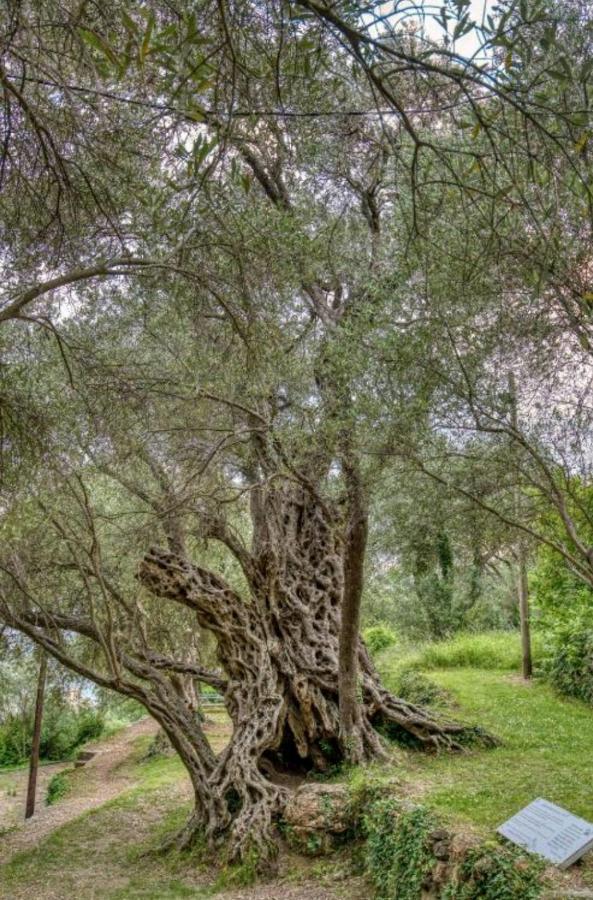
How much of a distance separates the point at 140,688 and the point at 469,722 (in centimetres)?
486

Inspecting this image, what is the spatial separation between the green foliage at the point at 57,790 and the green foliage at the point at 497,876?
1166 cm

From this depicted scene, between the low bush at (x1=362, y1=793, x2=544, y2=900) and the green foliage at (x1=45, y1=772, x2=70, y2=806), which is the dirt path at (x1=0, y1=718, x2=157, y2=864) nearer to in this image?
the green foliage at (x1=45, y1=772, x2=70, y2=806)

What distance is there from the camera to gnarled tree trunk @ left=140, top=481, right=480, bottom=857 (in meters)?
8.76

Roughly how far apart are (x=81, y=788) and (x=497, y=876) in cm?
1215

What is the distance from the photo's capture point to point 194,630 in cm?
1209

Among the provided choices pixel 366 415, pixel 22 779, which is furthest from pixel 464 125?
pixel 22 779

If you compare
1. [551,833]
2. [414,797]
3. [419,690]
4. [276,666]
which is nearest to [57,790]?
[419,690]

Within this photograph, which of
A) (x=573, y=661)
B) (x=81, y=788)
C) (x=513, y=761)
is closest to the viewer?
(x=513, y=761)

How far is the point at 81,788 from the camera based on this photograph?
48.0 feet

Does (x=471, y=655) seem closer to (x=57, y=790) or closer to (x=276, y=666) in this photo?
(x=276, y=666)

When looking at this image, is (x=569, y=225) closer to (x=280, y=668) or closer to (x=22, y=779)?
(x=280, y=668)

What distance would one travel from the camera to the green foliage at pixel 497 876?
4555 millimetres

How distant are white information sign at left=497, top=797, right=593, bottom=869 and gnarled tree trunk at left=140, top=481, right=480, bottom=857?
11.7 feet

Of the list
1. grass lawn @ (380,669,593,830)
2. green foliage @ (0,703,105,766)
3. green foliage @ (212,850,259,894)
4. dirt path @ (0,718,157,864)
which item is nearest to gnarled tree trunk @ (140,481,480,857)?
green foliage @ (212,850,259,894)
